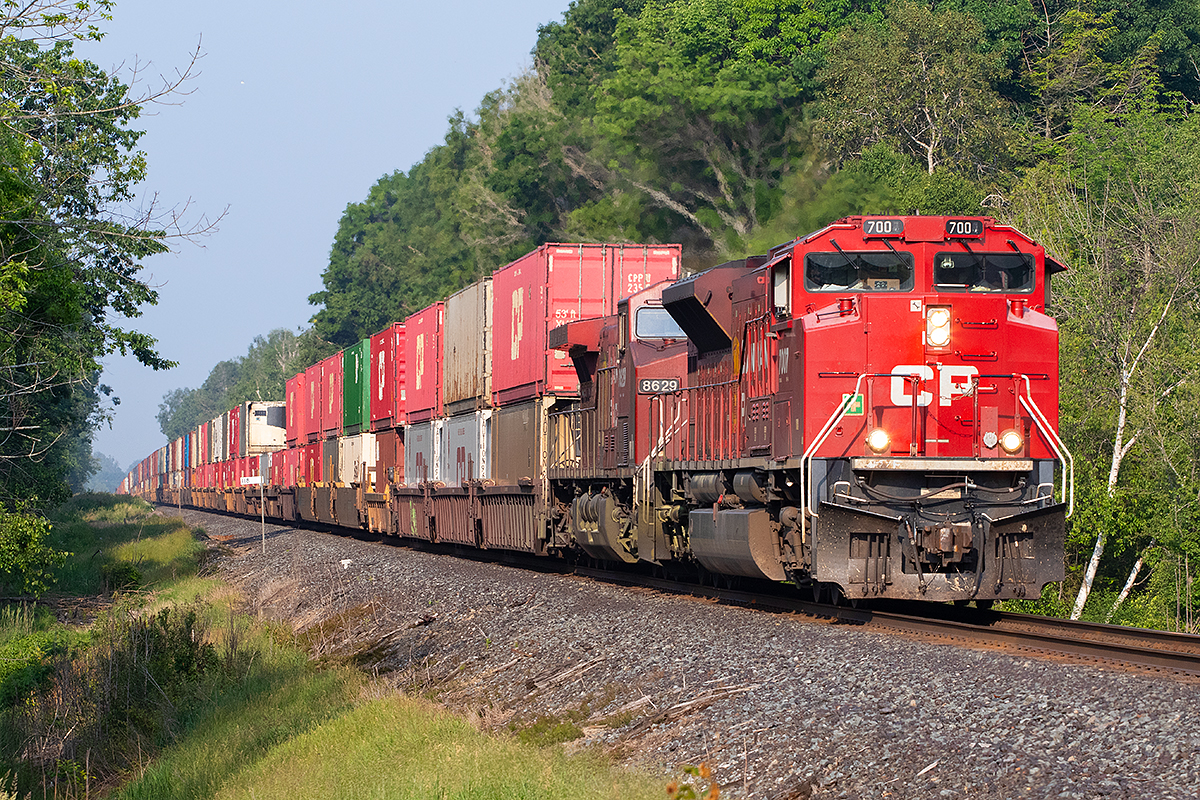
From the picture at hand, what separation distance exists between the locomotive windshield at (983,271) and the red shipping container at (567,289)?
26.0 ft

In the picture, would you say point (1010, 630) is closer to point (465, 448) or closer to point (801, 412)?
point (801, 412)

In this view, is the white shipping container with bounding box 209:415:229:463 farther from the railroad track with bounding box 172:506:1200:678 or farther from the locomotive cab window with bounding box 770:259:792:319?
the locomotive cab window with bounding box 770:259:792:319

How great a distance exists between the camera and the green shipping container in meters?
31.5

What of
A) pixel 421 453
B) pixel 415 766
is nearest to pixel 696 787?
pixel 415 766

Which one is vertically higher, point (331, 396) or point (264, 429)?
point (331, 396)

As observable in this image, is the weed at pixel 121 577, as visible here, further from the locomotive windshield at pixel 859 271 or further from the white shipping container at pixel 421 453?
the locomotive windshield at pixel 859 271

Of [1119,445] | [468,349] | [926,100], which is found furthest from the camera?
[926,100]

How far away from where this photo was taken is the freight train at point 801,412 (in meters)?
11.0

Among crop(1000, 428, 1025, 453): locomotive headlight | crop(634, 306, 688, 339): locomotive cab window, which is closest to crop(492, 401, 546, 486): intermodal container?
crop(634, 306, 688, 339): locomotive cab window

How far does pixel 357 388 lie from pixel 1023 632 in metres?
24.2

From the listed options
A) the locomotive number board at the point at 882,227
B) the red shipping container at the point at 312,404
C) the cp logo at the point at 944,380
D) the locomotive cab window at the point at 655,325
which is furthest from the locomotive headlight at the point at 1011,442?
the red shipping container at the point at 312,404

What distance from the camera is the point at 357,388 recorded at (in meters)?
32.4

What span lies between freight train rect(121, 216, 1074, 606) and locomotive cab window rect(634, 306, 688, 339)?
0.09 ft

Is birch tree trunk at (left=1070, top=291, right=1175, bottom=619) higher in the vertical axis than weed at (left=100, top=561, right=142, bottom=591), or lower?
higher
